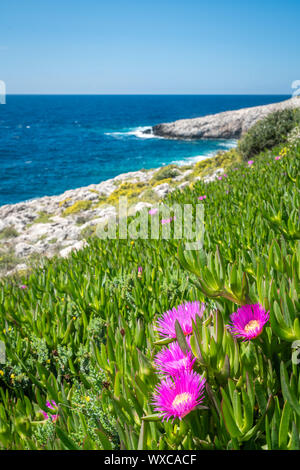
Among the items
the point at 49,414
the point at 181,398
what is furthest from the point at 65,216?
the point at 181,398

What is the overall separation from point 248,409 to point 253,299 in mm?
407

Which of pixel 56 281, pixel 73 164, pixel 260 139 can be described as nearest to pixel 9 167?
pixel 73 164

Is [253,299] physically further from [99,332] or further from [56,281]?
[56,281]

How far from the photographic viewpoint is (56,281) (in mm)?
2326

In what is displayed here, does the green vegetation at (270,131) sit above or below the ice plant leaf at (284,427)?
above

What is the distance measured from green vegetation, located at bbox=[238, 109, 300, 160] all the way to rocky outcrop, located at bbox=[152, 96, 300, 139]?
111 ft

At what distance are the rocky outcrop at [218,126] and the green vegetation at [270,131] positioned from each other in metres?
33.7

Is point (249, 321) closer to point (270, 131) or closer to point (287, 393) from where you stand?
point (287, 393)

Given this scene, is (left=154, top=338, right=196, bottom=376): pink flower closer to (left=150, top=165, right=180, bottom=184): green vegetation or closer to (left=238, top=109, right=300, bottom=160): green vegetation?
(left=238, top=109, right=300, bottom=160): green vegetation

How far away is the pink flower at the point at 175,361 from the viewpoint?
0.86 metres

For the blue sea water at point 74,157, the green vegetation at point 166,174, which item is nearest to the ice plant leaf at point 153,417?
the green vegetation at point 166,174

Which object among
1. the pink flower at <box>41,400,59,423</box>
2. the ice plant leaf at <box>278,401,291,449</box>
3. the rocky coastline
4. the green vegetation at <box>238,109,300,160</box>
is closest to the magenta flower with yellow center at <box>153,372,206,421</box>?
the ice plant leaf at <box>278,401,291,449</box>

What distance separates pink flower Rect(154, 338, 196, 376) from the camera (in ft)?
2.81

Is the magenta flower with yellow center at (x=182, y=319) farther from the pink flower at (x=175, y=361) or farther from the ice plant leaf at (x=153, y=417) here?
the ice plant leaf at (x=153, y=417)
